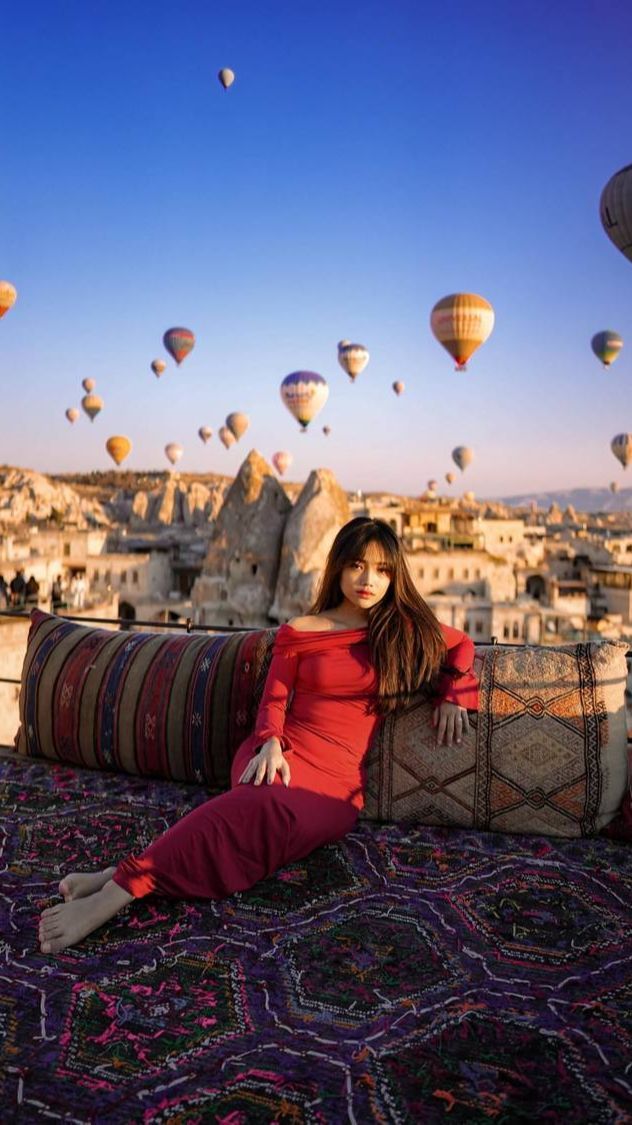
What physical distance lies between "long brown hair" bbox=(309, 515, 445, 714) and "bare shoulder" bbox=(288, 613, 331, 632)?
17 centimetres

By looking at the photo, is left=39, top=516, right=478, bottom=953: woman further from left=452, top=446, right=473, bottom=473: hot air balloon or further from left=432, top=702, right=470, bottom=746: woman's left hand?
left=452, top=446, right=473, bottom=473: hot air balloon

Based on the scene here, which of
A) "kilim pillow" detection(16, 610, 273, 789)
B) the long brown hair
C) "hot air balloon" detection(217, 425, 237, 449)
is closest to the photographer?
the long brown hair

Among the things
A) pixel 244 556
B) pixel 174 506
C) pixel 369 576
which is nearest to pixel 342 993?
pixel 369 576

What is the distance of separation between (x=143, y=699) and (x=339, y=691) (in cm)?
103

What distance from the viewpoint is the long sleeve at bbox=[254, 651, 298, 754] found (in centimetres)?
269

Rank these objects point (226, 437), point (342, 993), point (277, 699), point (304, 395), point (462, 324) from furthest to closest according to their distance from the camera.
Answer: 1. point (226, 437)
2. point (304, 395)
3. point (462, 324)
4. point (277, 699)
5. point (342, 993)

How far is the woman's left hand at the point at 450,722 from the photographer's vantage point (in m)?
2.86

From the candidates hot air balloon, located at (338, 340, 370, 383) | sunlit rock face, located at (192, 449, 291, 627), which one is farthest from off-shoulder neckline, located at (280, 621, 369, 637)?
hot air balloon, located at (338, 340, 370, 383)

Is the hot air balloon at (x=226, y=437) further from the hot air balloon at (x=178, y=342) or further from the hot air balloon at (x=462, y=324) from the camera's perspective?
the hot air balloon at (x=462, y=324)

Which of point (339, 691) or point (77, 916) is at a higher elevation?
point (339, 691)

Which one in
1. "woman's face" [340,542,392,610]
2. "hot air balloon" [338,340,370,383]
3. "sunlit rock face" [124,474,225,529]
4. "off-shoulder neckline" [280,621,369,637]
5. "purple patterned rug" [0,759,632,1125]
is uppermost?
"hot air balloon" [338,340,370,383]

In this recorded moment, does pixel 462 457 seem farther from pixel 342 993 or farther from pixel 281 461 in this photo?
pixel 342 993

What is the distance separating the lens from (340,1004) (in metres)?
1.87

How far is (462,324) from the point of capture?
82.5 feet
